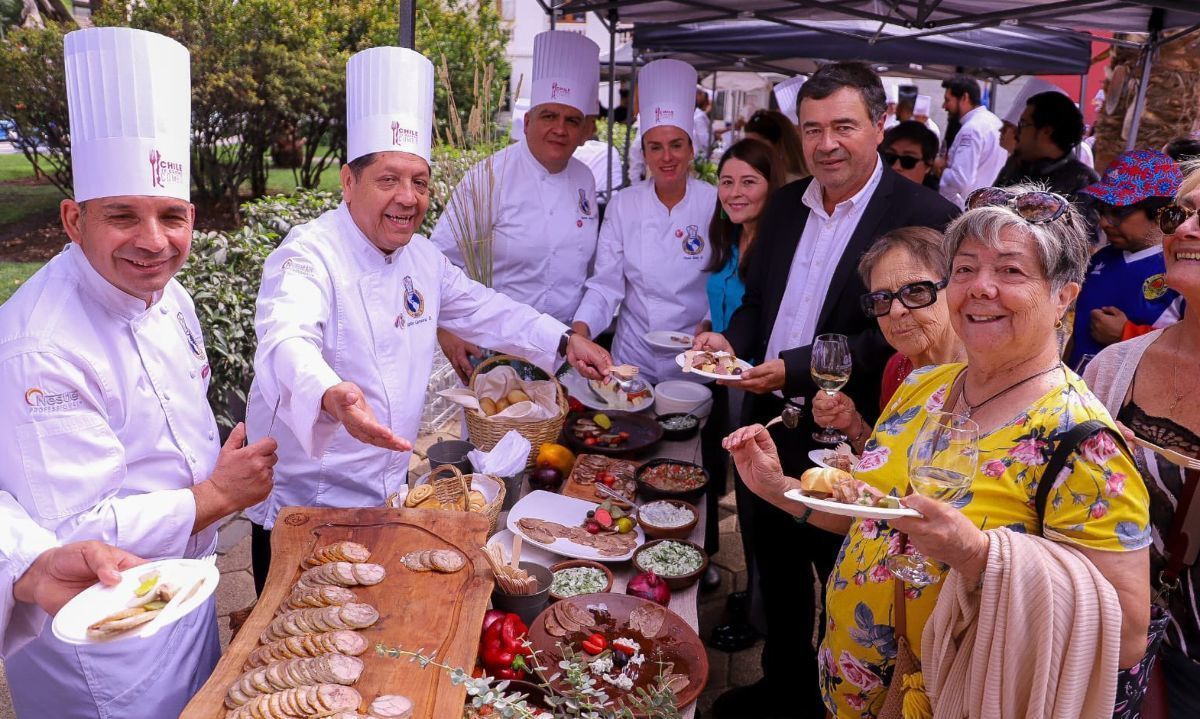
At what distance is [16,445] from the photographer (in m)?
1.70

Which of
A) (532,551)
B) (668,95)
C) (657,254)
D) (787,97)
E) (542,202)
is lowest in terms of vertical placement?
(532,551)

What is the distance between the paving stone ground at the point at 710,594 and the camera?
11.5ft

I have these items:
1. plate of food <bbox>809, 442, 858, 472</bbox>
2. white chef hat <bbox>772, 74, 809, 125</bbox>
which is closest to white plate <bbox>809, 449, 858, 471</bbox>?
plate of food <bbox>809, 442, 858, 472</bbox>

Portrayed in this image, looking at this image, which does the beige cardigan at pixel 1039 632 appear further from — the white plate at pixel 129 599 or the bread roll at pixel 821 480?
the white plate at pixel 129 599

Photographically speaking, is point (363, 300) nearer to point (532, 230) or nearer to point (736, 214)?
point (532, 230)

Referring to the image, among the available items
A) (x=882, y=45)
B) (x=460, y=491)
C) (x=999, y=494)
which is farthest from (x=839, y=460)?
(x=882, y=45)

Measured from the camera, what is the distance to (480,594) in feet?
6.82

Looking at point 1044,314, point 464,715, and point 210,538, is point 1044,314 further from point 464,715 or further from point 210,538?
point 210,538

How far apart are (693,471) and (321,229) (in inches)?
62.2

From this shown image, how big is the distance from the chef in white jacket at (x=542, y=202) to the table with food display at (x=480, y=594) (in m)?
1.29

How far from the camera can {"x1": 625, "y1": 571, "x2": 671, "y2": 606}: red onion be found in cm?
231

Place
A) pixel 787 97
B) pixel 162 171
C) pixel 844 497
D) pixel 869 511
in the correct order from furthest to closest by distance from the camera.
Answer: pixel 787 97 → pixel 162 171 → pixel 844 497 → pixel 869 511

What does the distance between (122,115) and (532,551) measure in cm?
168

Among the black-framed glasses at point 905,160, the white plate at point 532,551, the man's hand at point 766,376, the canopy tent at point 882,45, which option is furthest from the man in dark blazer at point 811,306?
the canopy tent at point 882,45
